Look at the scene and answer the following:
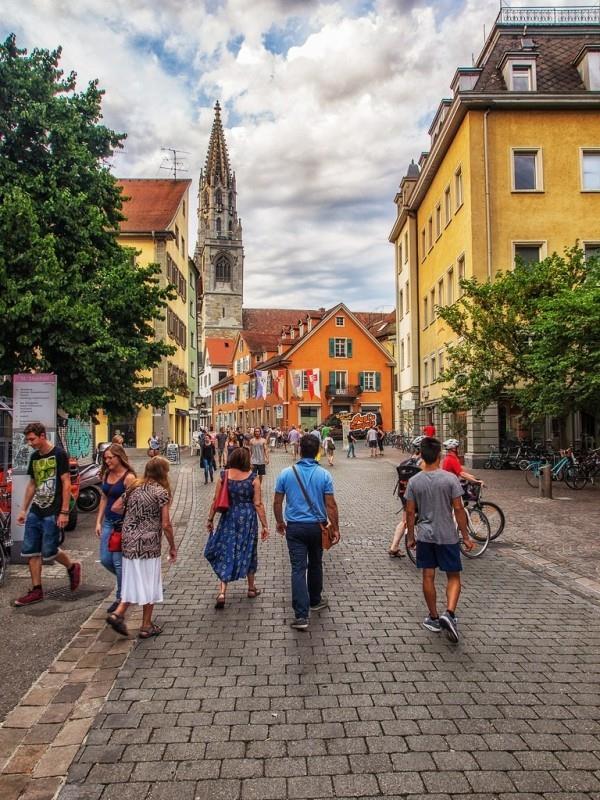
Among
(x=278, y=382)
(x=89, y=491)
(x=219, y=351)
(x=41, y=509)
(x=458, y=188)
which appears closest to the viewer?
(x=41, y=509)

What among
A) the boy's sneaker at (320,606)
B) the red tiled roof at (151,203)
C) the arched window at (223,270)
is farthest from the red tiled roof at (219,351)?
the boy's sneaker at (320,606)

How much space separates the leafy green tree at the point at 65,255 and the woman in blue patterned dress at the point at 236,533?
858 cm

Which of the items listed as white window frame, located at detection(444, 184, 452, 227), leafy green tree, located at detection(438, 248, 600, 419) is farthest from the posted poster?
white window frame, located at detection(444, 184, 452, 227)

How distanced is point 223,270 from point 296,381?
194ft

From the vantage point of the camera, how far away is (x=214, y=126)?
114625 millimetres

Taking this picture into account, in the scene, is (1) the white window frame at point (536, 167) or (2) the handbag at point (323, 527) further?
(1) the white window frame at point (536, 167)

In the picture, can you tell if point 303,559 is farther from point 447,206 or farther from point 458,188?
point 447,206

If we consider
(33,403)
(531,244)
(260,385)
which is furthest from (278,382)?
(33,403)

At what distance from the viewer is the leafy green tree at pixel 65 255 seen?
14047 millimetres

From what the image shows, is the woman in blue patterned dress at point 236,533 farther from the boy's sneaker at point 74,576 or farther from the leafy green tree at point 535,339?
the leafy green tree at point 535,339

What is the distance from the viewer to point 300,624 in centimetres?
591

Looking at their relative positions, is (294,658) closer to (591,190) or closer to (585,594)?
(585,594)

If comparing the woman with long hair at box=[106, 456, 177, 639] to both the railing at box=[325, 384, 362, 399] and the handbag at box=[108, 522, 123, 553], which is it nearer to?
the handbag at box=[108, 522, 123, 553]

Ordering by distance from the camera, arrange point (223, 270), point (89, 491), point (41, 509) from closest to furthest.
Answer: point (41, 509), point (89, 491), point (223, 270)
